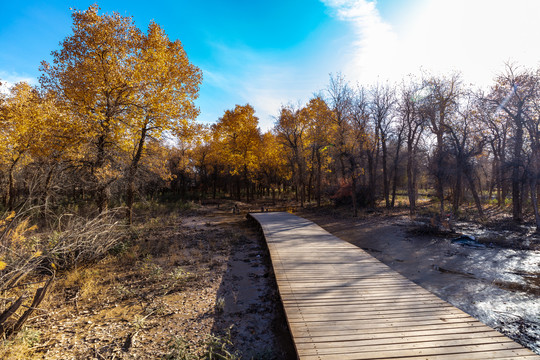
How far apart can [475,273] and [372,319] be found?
621cm

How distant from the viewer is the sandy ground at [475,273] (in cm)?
539

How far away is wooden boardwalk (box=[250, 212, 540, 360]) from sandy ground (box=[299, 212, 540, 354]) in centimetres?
165

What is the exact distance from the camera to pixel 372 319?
4.23 m

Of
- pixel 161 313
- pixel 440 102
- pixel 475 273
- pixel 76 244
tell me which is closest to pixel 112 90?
pixel 76 244

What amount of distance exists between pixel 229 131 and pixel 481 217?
74.1ft

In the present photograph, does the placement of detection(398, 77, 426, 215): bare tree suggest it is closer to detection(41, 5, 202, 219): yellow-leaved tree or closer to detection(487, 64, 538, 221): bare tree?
detection(487, 64, 538, 221): bare tree

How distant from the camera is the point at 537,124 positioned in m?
14.3

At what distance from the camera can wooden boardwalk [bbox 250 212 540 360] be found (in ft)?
11.2

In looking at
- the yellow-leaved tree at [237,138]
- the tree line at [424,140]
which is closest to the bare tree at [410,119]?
the tree line at [424,140]

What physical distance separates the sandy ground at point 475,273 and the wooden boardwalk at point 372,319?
1.65 meters

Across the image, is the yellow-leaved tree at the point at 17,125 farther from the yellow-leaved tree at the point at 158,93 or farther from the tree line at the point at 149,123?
the yellow-leaved tree at the point at 158,93

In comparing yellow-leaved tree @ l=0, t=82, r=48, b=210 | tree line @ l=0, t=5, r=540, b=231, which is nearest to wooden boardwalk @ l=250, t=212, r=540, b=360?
tree line @ l=0, t=5, r=540, b=231

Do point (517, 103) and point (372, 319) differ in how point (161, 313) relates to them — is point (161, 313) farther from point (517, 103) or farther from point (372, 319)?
point (517, 103)

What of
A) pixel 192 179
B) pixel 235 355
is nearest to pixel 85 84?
pixel 235 355
